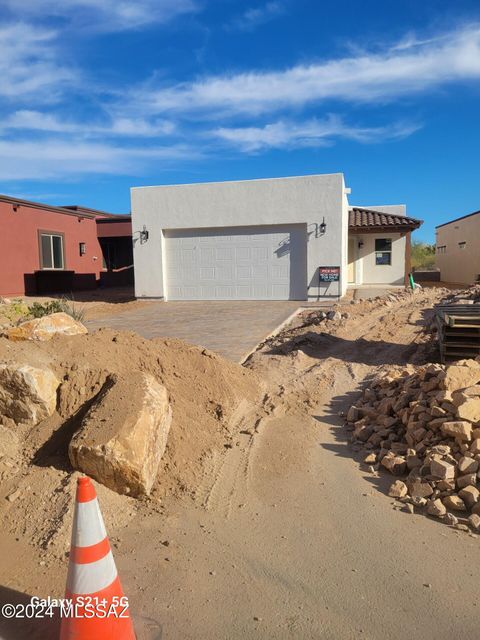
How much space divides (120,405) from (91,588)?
1.74 meters

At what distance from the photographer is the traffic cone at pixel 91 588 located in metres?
2.25

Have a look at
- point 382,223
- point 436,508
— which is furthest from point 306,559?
point 382,223

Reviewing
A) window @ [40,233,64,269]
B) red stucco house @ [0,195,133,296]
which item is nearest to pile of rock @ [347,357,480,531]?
red stucco house @ [0,195,133,296]

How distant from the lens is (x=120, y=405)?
12.8 feet

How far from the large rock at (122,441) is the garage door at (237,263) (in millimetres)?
13450

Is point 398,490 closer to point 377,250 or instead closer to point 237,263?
point 237,263

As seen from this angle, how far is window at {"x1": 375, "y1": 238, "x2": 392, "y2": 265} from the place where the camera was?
21469 millimetres

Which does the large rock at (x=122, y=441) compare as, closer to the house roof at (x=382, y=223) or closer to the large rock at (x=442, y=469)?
the large rock at (x=442, y=469)

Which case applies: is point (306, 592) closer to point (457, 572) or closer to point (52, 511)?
point (457, 572)

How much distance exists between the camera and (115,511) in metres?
3.48

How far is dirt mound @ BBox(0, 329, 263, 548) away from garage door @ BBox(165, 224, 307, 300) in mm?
11220

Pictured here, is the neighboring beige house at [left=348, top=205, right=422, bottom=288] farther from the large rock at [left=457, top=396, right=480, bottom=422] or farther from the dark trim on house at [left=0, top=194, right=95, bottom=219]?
the large rock at [left=457, top=396, right=480, bottom=422]

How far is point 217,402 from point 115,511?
1.95m

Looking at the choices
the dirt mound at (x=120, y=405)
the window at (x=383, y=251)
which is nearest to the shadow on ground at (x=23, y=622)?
the dirt mound at (x=120, y=405)
